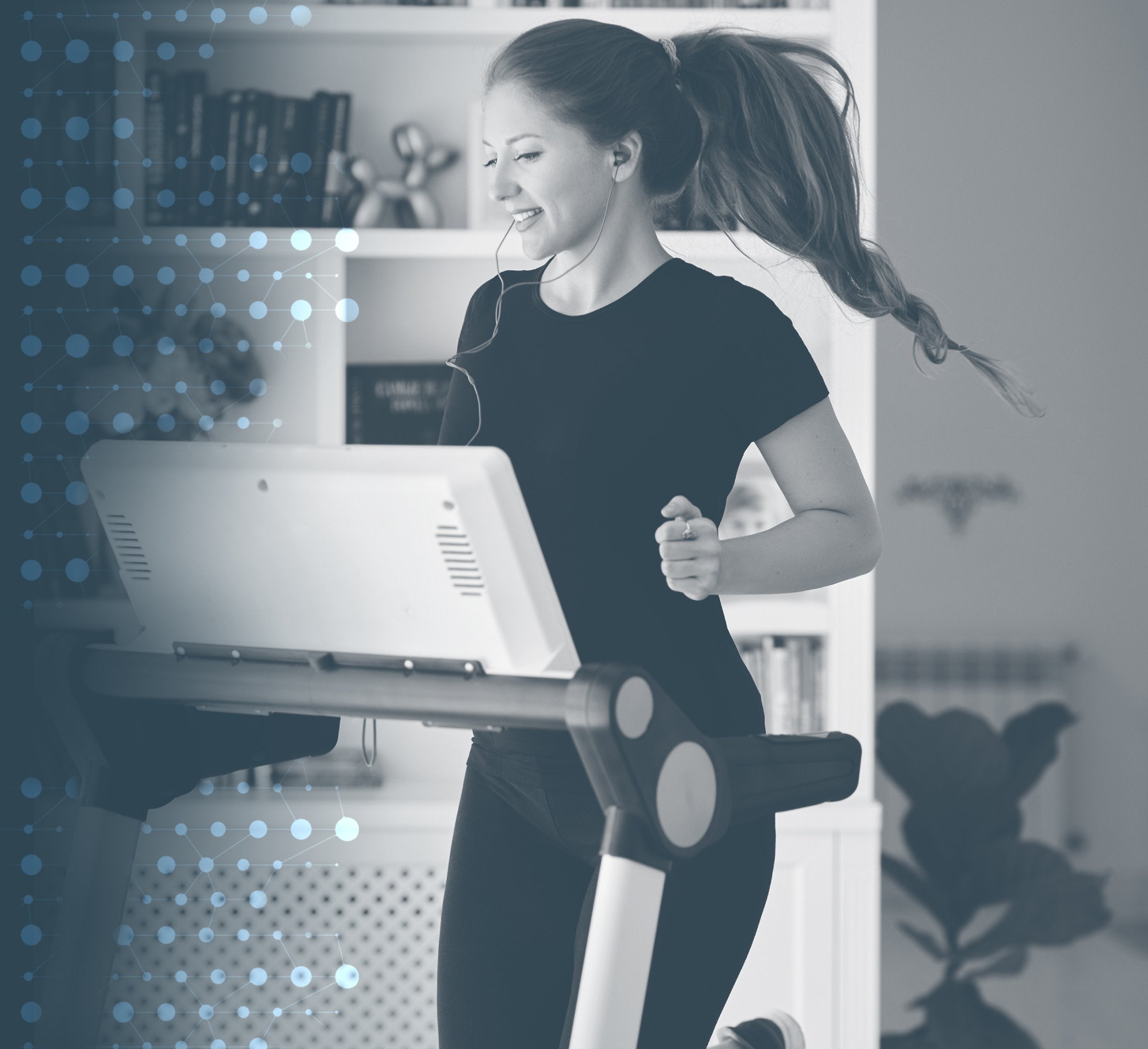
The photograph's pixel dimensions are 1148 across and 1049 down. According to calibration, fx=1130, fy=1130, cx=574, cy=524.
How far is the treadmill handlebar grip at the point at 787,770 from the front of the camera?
0.84 metres

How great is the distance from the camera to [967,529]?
3.38 m

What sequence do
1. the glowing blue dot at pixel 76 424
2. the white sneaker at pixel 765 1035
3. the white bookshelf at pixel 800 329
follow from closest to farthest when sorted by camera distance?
the white sneaker at pixel 765 1035, the glowing blue dot at pixel 76 424, the white bookshelf at pixel 800 329

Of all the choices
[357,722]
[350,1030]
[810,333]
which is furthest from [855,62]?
[350,1030]

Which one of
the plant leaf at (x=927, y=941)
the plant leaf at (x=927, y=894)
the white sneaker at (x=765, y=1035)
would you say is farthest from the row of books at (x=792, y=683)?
the white sneaker at (x=765, y=1035)

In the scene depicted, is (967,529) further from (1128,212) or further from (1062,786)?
(1128,212)

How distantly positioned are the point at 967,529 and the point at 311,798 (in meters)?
2.15

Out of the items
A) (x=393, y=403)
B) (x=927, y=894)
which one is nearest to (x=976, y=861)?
(x=927, y=894)

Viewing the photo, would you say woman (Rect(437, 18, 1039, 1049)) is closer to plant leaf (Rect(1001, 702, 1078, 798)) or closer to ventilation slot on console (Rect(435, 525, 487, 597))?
ventilation slot on console (Rect(435, 525, 487, 597))

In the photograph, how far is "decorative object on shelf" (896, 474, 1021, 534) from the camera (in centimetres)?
338

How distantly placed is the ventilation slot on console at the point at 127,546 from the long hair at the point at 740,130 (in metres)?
0.53

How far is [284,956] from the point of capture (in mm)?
2148

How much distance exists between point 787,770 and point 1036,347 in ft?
9.41

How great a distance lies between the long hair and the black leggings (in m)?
0.60

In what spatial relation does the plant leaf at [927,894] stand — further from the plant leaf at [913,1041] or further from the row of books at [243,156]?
the row of books at [243,156]
